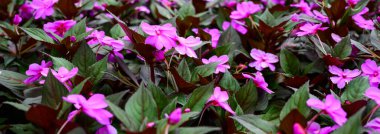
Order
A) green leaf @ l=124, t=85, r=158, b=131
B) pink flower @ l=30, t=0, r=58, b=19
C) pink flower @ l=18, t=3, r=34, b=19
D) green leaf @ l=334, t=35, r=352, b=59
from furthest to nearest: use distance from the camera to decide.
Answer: pink flower @ l=18, t=3, r=34, b=19 → pink flower @ l=30, t=0, r=58, b=19 → green leaf @ l=334, t=35, r=352, b=59 → green leaf @ l=124, t=85, r=158, b=131

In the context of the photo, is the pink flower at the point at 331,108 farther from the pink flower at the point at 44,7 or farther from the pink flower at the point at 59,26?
the pink flower at the point at 44,7

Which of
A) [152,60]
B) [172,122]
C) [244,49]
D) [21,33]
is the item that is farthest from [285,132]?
[21,33]

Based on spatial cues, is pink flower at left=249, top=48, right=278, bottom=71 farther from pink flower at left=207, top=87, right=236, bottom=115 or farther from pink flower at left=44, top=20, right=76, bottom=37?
pink flower at left=44, top=20, right=76, bottom=37

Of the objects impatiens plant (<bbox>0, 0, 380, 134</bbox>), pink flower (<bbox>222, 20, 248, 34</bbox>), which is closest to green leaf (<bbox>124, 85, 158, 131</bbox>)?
impatiens plant (<bbox>0, 0, 380, 134</bbox>)

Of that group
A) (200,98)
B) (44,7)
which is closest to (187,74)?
(200,98)

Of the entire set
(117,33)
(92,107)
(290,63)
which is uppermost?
(92,107)

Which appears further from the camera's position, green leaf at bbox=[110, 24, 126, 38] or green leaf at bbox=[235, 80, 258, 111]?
green leaf at bbox=[110, 24, 126, 38]

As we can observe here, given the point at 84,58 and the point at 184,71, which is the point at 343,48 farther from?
the point at 84,58

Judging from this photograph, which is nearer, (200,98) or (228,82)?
(200,98)
